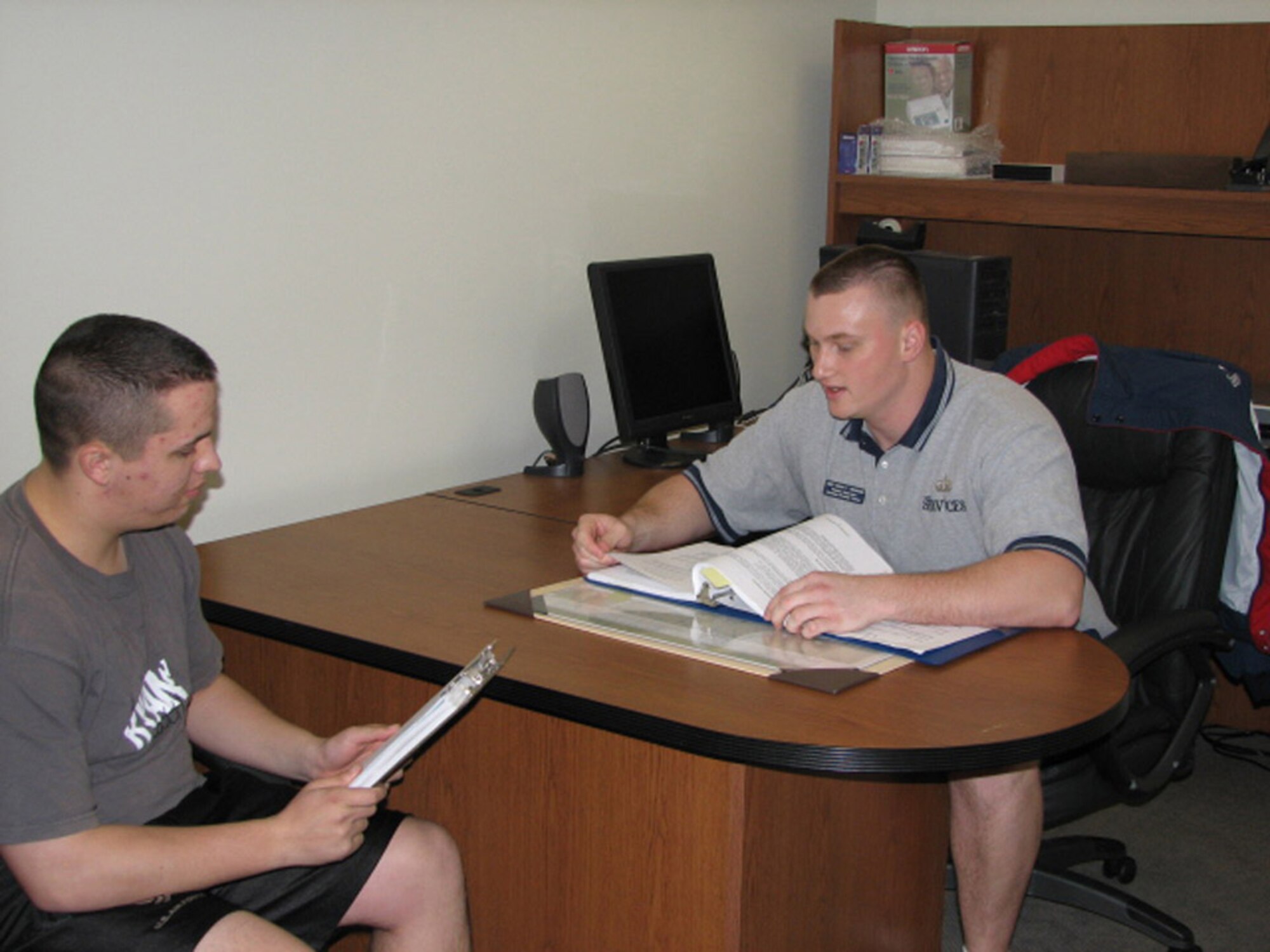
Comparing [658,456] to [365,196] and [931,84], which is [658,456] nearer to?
[365,196]

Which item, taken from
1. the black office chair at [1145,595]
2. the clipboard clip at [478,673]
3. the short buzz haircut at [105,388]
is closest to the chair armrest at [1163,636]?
the black office chair at [1145,595]

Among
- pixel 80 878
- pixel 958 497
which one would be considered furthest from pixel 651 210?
pixel 80 878

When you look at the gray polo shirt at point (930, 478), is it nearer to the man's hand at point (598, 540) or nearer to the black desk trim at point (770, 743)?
the man's hand at point (598, 540)

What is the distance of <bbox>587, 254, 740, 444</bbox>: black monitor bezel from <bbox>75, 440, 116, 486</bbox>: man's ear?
4.82 feet

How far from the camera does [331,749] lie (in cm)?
182

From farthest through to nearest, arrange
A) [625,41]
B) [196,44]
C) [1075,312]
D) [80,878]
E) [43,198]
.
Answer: [1075,312]
[625,41]
[196,44]
[43,198]
[80,878]

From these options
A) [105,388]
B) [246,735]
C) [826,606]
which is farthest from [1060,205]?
[105,388]

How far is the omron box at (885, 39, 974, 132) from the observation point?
3.80 metres

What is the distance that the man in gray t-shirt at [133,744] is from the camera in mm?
1489

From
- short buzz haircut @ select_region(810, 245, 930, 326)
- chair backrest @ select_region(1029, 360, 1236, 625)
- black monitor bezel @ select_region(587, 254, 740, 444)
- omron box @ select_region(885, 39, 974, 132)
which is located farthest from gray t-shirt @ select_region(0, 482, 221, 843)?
omron box @ select_region(885, 39, 974, 132)

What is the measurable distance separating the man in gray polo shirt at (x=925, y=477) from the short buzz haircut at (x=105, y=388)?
30.9 inches

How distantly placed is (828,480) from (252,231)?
1083 mm

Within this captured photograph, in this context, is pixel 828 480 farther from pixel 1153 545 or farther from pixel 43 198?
pixel 43 198

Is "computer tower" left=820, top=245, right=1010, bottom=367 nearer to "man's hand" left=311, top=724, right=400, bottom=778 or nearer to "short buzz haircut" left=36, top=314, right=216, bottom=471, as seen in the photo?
"man's hand" left=311, top=724, right=400, bottom=778
